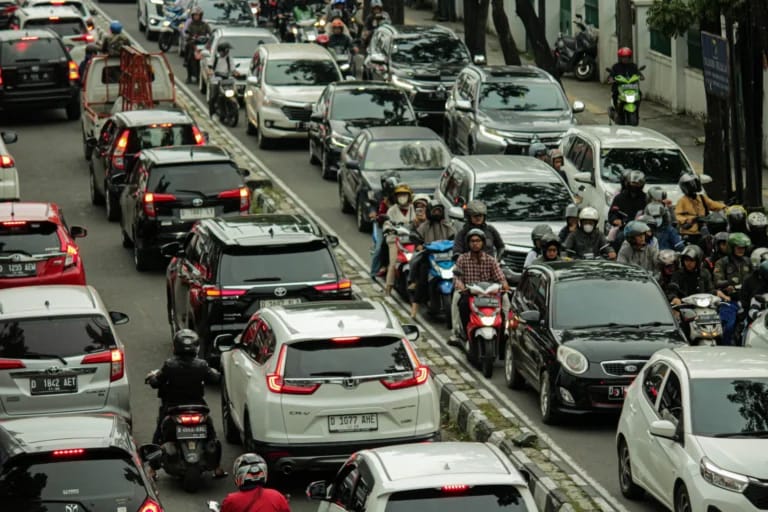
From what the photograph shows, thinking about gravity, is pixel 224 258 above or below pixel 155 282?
above

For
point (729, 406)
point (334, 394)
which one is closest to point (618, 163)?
point (334, 394)

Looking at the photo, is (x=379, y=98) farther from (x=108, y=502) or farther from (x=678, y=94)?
(x=108, y=502)

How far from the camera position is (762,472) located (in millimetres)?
13305

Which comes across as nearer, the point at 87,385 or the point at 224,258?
the point at 87,385

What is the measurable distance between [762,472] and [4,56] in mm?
29267

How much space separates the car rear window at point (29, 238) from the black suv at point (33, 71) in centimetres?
1767

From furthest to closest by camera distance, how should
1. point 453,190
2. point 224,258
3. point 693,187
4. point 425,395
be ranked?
1. point 453,190
2. point 693,187
3. point 224,258
4. point 425,395

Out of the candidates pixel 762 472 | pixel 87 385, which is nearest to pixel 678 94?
pixel 87 385

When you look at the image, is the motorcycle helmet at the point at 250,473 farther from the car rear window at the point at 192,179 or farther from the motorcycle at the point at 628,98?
the motorcycle at the point at 628,98

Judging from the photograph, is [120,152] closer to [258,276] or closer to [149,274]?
[149,274]

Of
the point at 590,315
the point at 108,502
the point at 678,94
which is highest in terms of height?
the point at 108,502

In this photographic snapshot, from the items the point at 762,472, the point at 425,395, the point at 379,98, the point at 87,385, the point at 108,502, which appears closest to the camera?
the point at 108,502

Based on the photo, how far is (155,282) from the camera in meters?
26.6

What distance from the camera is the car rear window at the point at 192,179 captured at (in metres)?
26.4
